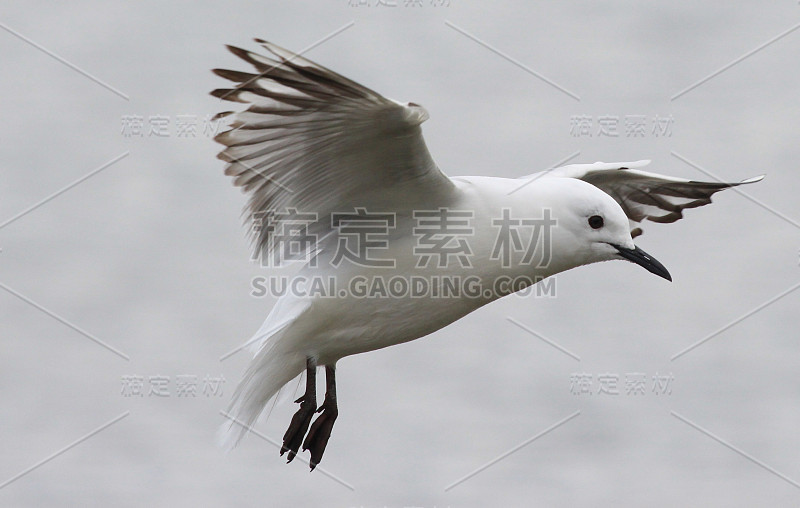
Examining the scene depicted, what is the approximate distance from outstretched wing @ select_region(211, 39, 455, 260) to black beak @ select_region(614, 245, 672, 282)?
2.99 ft

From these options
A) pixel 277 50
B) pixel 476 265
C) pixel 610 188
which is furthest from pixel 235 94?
pixel 610 188

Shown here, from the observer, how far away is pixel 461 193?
7.18 m

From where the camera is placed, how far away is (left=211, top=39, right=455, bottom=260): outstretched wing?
255 inches

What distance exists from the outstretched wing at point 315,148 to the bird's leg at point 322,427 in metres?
0.96

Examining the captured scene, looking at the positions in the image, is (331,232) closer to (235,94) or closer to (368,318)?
(368,318)

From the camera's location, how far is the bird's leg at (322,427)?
7.93 meters

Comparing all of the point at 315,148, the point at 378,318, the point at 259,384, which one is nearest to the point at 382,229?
the point at 378,318

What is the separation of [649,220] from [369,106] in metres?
3.09

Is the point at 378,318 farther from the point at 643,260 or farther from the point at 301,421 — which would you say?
the point at 643,260

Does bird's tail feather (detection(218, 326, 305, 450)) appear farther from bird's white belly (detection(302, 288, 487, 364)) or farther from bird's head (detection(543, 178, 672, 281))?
bird's head (detection(543, 178, 672, 281))

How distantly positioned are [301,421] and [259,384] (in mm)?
Answer: 289

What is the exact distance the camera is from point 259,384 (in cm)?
787

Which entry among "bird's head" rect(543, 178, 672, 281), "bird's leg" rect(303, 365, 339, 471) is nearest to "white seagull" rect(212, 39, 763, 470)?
"bird's head" rect(543, 178, 672, 281)

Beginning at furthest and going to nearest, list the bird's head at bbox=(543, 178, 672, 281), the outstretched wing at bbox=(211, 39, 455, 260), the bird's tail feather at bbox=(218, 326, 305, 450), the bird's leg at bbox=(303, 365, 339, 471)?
the bird's leg at bbox=(303, 365, 339, 471), the bird's tail feather at bbox=(218, 326, 305, 450), the bird's head at bbox=(543, 178, 672, 281), the outstretched wing at bbox=(211, 39, 455, 260)
